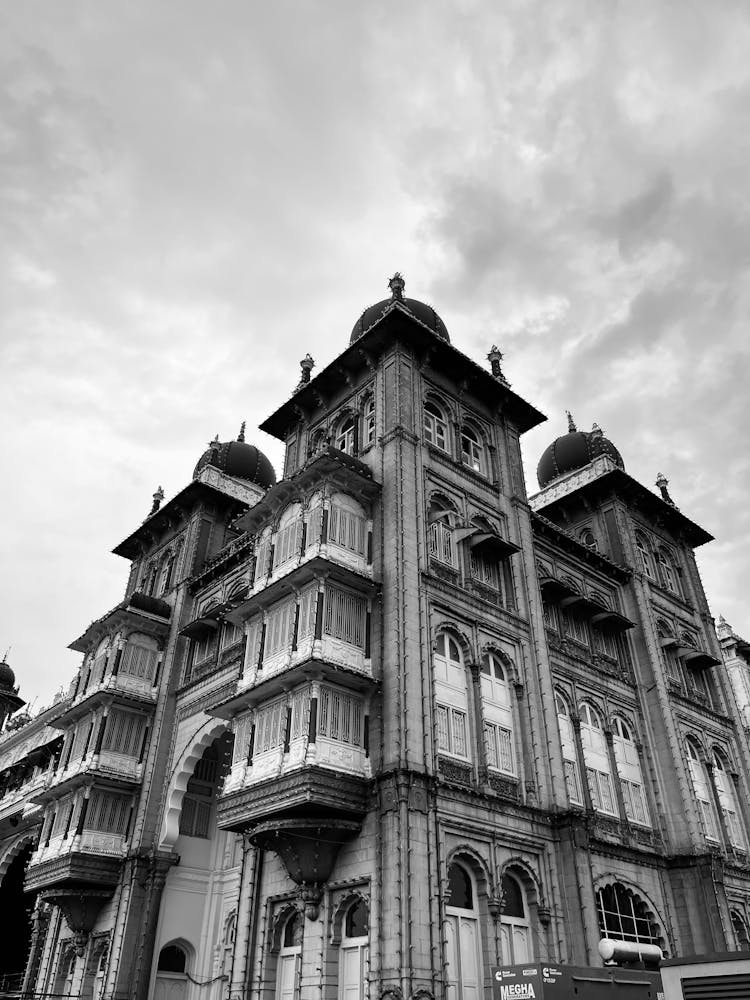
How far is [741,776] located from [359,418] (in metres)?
20.4

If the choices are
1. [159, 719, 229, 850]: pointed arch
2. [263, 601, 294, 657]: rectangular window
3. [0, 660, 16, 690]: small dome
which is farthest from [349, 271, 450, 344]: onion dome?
[0, 660, 16, 690]: small dome

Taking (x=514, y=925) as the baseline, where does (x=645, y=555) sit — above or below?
above

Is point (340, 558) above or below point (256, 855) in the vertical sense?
above

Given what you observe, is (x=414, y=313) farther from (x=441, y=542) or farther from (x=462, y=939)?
(x=462, y=939)

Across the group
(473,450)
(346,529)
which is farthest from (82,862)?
(473,450)

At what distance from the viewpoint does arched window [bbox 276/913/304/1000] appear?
63.9 feet

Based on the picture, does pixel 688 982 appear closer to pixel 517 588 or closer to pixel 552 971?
pixel 552 971

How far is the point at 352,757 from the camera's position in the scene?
65.1 ft

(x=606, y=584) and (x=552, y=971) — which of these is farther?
(x=606, y=584)

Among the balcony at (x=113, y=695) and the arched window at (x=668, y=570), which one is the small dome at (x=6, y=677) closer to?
the balcony at (x=113, y=695)

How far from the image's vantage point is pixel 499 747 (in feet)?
73.8

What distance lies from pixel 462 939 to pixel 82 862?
1360 cm

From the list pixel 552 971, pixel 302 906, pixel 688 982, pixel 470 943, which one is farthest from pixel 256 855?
pixel 688 982

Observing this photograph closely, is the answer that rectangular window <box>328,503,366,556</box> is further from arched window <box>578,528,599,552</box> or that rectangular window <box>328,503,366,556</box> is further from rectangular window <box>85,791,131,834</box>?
arched window <box>578,528,599,552</box>
